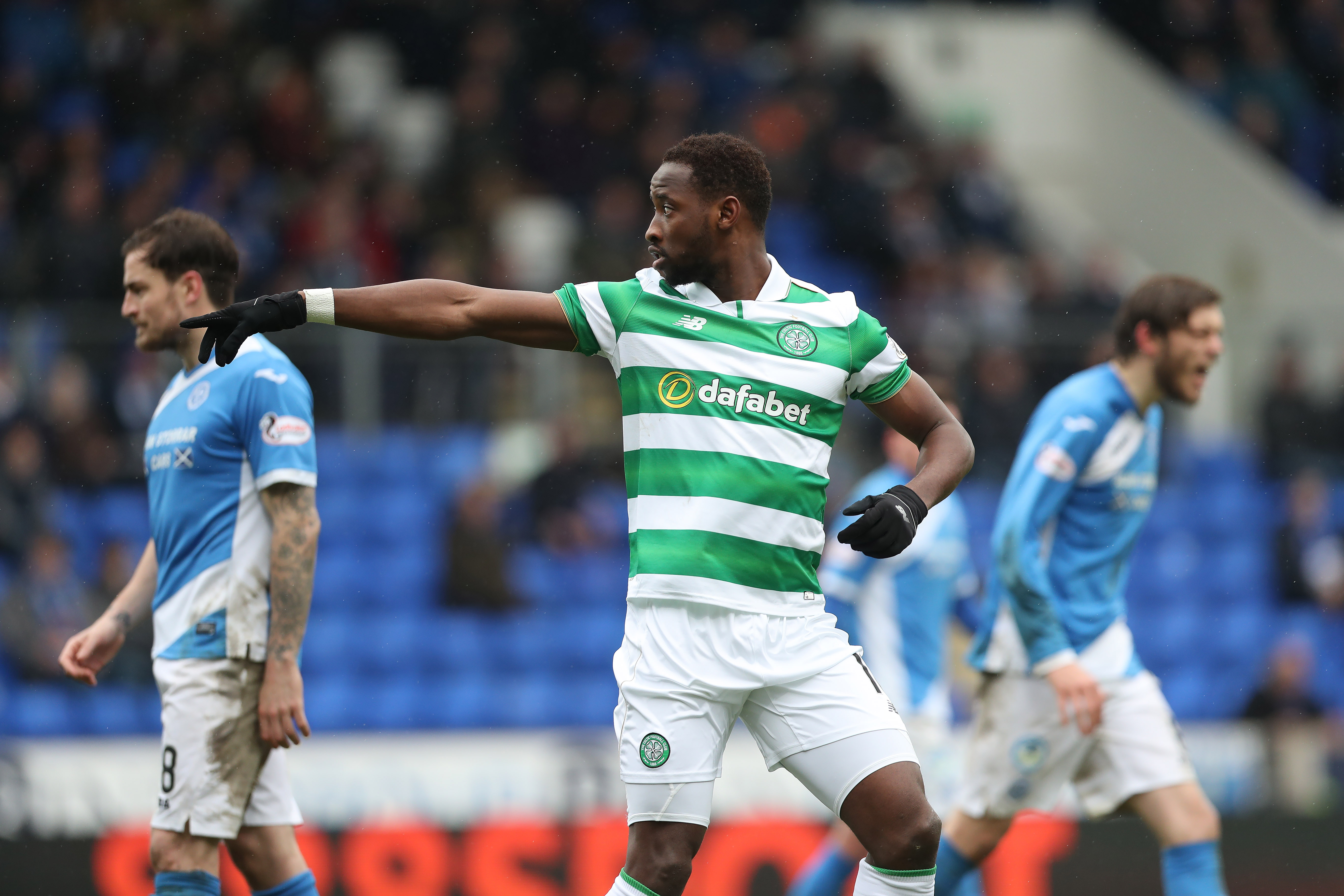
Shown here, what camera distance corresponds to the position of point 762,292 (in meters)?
4.30

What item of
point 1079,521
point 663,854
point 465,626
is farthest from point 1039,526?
point 465,626

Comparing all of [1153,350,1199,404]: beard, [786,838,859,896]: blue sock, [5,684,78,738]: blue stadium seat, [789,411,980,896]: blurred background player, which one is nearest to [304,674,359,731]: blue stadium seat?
[5,684,78,738]: blue stadium seat

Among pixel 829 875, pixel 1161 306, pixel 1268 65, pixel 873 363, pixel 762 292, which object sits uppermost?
pixel 1268 65

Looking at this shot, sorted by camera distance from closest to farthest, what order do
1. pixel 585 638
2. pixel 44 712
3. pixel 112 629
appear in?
pixel 112 629 < pixel 44 712 < pixel 585 638

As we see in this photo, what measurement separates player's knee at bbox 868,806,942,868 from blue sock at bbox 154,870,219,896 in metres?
2.03

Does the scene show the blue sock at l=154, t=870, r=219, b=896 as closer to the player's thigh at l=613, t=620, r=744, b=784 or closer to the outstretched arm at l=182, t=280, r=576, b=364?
the player's thigh at l=613, t=620, r=744, b=784

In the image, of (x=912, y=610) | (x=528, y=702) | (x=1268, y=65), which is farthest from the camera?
(x=1268, y=65)

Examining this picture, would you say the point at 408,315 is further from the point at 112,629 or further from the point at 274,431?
the point at 112,629

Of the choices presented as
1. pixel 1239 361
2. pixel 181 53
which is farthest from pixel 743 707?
pixel 181 53

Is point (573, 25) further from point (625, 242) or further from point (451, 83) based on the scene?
point (625, 242)

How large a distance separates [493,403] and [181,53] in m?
4.84

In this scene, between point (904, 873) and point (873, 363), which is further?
point (873, 363)

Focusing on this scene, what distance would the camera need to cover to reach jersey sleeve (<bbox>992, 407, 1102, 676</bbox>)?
5.36 meters

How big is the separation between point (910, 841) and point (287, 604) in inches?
78.6
